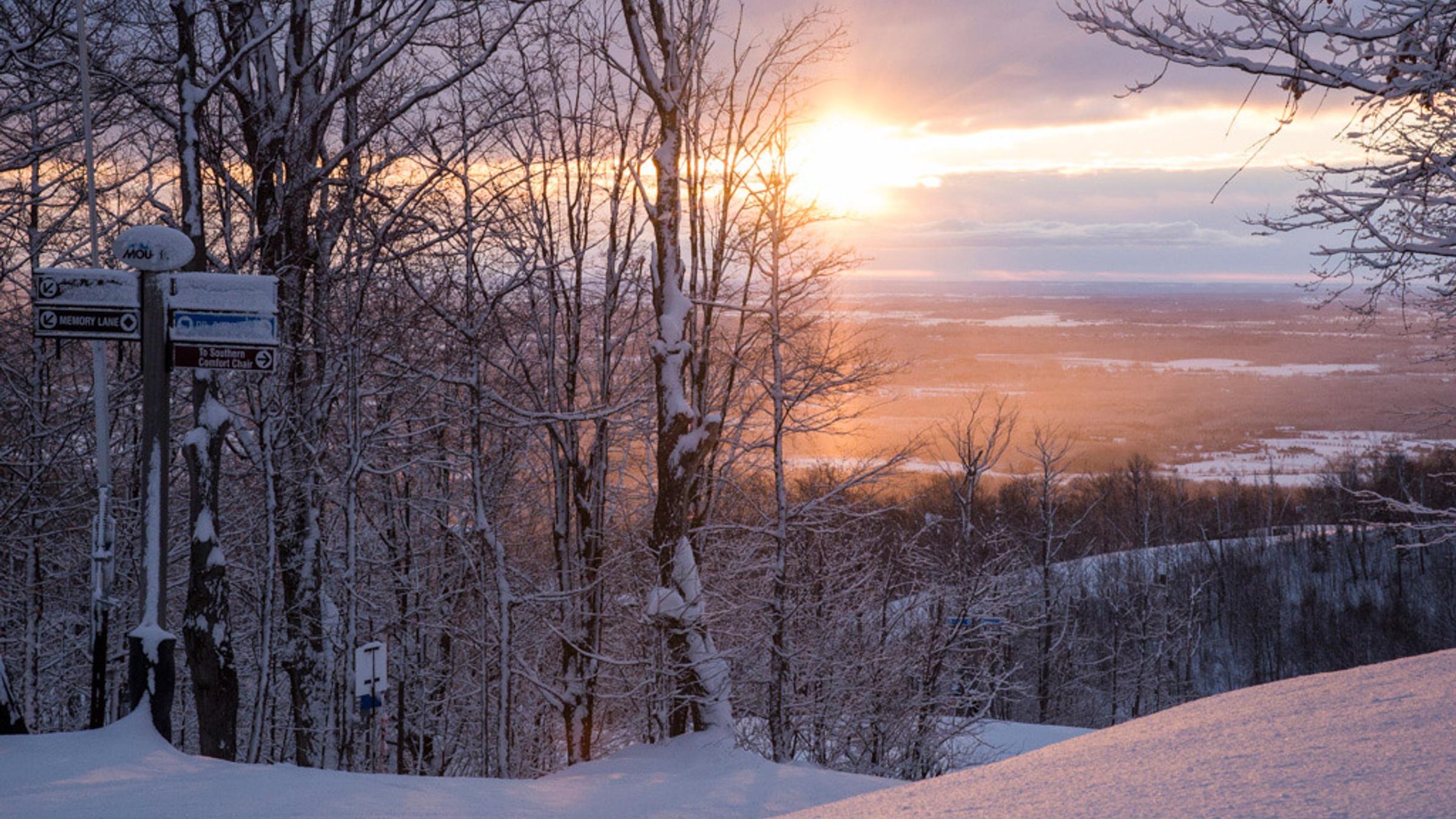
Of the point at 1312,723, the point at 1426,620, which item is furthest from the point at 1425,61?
the point at 1426,620

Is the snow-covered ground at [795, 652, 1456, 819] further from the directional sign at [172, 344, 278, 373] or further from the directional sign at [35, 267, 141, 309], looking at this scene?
the directional sign at [35, 267, 141, 309]

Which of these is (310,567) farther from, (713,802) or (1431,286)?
(1431,286)

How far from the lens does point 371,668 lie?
472 inches

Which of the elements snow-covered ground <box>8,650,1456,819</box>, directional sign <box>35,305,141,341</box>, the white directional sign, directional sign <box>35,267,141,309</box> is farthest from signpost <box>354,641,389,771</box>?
directional sign <box>35,267,141,309</box>

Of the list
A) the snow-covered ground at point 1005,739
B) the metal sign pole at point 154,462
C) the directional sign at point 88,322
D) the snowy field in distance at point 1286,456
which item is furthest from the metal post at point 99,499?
the snowy field in distance at point 1286,456

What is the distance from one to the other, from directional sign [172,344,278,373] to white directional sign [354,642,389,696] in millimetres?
6575

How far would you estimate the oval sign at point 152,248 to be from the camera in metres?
5.96

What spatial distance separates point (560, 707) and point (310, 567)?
15.4 feet

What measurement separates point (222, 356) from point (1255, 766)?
5.92m

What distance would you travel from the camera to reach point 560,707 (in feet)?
49.2

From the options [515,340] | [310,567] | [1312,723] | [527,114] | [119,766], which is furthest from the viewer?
[515,340]

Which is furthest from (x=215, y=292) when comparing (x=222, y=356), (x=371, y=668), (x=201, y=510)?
(x=371, y=668)

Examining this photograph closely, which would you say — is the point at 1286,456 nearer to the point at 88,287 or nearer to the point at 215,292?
the point at 215,292

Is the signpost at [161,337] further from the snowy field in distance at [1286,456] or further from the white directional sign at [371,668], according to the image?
the snowy field in distance at [1286,456]
